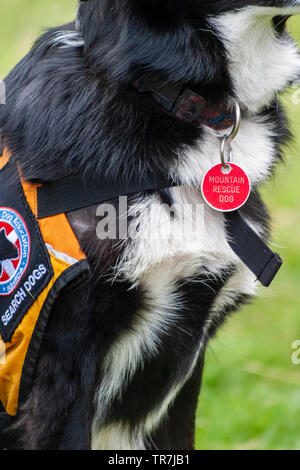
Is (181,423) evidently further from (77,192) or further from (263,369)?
(263,369)

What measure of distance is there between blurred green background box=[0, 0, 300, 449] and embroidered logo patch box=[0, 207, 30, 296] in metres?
0.63

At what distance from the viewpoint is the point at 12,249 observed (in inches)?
66.7

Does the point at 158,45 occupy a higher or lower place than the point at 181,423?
higher

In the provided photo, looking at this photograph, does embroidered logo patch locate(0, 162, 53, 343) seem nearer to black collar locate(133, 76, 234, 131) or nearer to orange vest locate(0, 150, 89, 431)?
orange vest locate(0, 150, 89, 431)

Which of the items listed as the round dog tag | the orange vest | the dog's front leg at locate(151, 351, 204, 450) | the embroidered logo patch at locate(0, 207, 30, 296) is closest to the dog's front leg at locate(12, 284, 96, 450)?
the orange vest

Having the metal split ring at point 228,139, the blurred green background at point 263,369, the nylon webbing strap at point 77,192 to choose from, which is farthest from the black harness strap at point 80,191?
the blurred green background at point 263,369

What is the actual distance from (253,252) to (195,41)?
1.71ft

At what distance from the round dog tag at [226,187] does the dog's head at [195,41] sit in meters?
0.18

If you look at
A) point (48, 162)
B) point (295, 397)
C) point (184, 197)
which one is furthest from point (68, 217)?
point (295, 397)

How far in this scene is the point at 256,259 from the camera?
5.79 ft

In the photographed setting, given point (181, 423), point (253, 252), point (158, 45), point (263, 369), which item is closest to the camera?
point (158, 45)

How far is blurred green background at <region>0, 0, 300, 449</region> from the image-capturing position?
8.91 feet

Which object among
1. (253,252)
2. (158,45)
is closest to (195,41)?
(158,45)

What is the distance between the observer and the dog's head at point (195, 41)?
1.65 meters
